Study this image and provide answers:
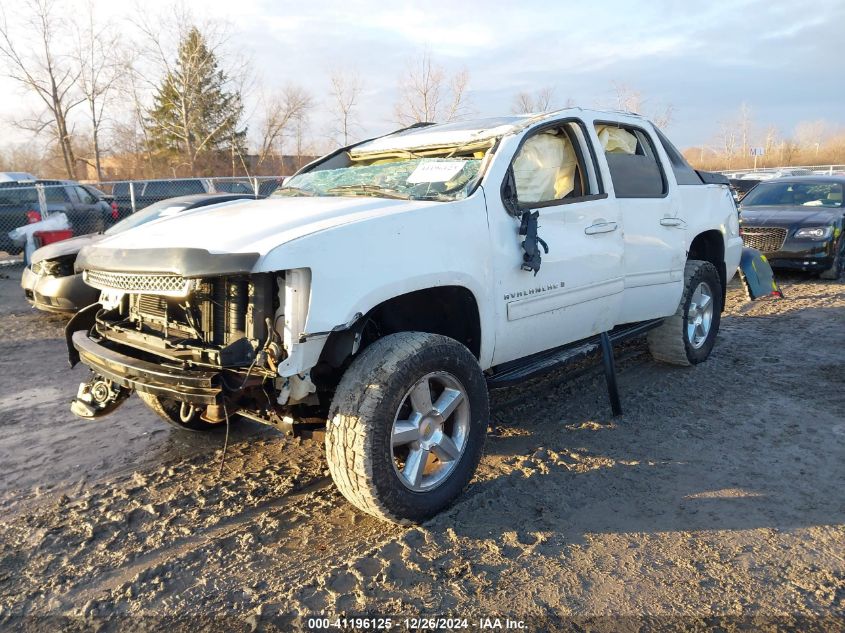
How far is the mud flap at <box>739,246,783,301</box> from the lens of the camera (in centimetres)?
636

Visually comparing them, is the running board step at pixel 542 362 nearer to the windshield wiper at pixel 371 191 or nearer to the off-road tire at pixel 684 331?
the off-road tire at pixel 684 331

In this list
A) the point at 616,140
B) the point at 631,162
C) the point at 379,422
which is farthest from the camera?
the point at 616,140

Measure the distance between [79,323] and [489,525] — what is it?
250 cm

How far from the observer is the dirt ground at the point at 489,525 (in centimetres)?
245

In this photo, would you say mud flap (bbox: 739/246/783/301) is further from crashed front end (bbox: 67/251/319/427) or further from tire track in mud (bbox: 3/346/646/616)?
crashed front end (bbox: 67/251/319/427)

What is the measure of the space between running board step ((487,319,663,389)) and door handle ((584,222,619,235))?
2.53 ft

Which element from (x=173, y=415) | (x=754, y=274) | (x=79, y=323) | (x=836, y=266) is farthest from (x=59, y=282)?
(x=836, y=266)

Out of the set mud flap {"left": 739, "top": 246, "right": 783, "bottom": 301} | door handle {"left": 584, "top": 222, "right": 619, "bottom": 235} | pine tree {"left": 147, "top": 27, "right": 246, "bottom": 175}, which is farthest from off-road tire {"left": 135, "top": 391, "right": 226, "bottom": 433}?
pine tree {"left": 147, "top": 27, "right": 246, "bottom": 175}

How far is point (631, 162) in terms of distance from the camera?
4.46 m

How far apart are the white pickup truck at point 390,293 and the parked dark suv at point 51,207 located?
11.1 meters

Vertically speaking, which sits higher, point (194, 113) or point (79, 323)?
point (194, 113)

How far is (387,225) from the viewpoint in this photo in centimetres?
284

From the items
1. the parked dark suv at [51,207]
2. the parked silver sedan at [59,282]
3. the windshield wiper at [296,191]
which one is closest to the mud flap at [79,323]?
the windshield wiper at [296,191]

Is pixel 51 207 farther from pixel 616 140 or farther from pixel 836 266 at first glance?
pixel 836 266
